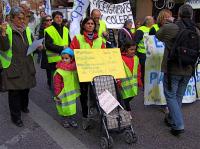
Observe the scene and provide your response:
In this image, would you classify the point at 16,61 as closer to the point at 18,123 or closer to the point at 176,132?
the point at 18,123

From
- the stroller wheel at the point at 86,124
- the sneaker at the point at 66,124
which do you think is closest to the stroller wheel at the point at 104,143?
the stroller wheel at the point at 86,124

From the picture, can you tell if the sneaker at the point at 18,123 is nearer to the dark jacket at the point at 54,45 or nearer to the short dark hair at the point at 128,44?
the dark jacket at the point at 54,45

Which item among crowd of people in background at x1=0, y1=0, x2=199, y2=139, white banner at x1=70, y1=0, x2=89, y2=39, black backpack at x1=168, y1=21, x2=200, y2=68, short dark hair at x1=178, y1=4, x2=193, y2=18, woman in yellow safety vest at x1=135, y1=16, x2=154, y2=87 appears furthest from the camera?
woman in yellow safety vest at x1=135, y1=16, x2=154, y2=87

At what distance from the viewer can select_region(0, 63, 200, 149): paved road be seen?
4.96m

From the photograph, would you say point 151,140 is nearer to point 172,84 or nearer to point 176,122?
point 176,122

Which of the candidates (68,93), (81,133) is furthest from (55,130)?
(68,93)

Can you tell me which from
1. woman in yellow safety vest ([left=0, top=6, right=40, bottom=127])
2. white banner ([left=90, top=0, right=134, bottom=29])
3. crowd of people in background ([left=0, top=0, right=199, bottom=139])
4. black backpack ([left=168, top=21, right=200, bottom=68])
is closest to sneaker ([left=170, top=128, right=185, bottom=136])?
crowd of people in background ([left=0, top=0, right=199, bottom=139])

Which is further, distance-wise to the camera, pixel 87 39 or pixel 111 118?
pixel 87 39

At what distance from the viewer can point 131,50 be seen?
552cm

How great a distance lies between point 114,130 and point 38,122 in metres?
1.58

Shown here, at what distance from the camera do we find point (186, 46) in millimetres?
4906

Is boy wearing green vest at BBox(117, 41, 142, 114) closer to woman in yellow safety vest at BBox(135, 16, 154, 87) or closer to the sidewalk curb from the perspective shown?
the sidewalk curb

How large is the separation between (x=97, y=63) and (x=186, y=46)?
123cm

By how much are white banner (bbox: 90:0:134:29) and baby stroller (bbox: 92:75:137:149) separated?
3.65 meters
